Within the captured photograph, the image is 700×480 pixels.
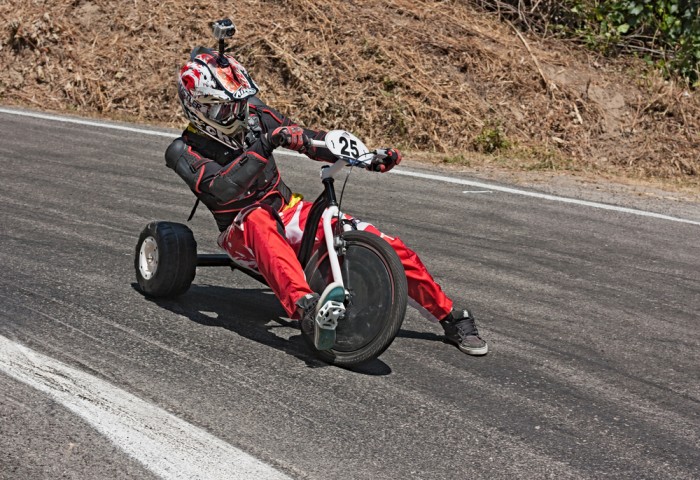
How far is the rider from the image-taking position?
570 cm

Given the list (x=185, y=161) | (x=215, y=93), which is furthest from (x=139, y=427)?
(x=215, y=93)

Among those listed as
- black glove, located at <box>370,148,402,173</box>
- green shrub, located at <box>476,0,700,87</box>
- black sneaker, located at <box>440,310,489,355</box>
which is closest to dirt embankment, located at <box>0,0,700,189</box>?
green shrub, located at <box>476,0,700,87</box>

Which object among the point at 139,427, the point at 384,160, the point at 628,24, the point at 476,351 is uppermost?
the point at 628,24

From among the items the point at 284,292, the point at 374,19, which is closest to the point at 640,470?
the point at 284,292

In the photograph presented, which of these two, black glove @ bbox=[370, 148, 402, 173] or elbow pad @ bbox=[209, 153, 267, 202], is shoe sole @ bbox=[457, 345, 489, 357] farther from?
elbow pad @ bbox=[209, 153, 267, 202]

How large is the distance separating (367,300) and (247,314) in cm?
119

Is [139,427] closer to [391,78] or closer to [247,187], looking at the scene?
[247,187]

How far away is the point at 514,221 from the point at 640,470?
5.02 metres

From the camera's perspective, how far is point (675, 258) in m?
8.49

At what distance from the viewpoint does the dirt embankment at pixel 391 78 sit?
13852 mm

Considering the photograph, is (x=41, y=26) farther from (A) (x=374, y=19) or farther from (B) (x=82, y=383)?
(B) (x=82, y=383)

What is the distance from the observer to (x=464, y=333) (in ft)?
19.4

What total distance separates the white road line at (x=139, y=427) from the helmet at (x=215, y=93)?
1.75 meters

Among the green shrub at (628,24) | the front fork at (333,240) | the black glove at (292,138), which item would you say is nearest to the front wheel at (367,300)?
the front fork at (333,240)
